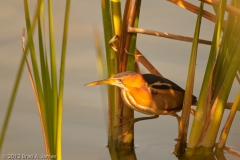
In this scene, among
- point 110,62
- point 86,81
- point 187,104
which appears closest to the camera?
point 187,104

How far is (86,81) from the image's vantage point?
4.09m

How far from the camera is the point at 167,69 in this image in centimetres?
423

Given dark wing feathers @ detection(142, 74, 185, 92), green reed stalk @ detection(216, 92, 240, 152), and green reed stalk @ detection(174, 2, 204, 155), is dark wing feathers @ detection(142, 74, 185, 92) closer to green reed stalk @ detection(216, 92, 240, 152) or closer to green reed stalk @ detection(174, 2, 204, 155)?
green reed stalk @ detection(174, 2, 204, 155)

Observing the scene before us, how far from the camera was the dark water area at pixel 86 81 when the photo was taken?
3.42 meters

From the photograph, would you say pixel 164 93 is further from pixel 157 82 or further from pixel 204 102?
pixel 204 102

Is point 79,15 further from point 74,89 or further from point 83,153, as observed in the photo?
point 83,153

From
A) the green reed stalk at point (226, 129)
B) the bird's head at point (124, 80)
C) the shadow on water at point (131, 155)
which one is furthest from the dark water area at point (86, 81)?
the bird's head at point (124, 80)

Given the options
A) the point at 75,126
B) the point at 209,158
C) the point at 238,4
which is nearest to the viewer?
the point at 238,4

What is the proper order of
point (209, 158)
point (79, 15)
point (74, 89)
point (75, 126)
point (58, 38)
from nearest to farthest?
point (209, 158) → point (75, 126) → point (74, 89) → point (58, 38) → point (79, 15)

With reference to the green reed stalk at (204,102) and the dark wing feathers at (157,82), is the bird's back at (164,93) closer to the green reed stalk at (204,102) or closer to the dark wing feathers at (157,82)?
the dark wing feathers at (157,82)

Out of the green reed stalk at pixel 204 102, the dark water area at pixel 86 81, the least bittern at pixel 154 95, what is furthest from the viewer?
the dark water area at pixel 86 81

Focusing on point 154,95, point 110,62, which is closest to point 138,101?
point 154,95

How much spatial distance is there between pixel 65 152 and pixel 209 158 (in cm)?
89


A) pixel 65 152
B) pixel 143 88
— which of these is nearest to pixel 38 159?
pixel 65 152
